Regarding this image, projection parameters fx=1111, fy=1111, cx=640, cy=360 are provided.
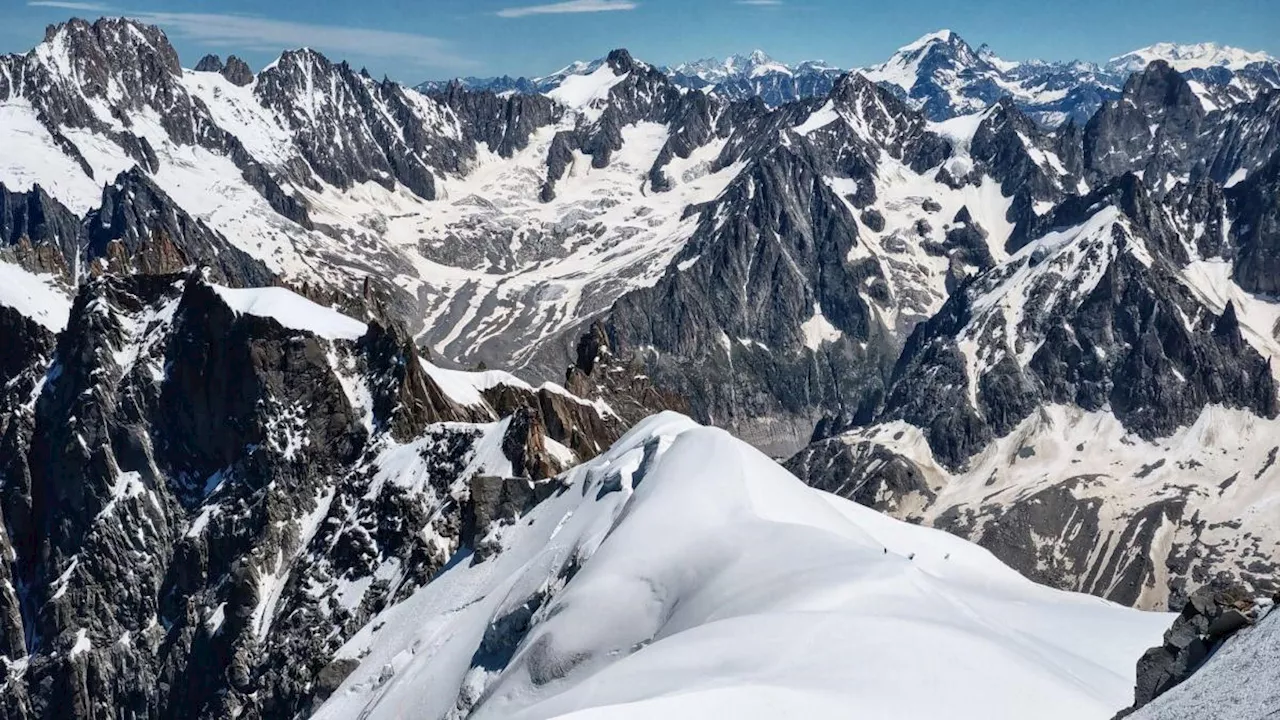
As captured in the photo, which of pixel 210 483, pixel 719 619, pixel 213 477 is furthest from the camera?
pixel 213 477

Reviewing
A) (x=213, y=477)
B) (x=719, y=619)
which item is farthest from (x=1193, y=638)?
(x=213, y=477)

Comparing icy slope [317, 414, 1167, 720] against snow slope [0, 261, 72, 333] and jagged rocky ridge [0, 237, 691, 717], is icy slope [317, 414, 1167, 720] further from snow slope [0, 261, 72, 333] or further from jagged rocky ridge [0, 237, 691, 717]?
snow slope [0, 261, 72, 333]

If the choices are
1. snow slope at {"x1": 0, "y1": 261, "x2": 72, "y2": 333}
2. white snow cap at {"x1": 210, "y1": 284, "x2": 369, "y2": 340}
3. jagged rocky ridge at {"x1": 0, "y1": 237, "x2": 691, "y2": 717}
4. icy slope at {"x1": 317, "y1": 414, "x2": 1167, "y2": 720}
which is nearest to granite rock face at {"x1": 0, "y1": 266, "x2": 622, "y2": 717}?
jagged rocky ridge at {"x1": 0, "y1": 237, "x2": 691, "y2": 717}

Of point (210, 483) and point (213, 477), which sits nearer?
point (210, 483)

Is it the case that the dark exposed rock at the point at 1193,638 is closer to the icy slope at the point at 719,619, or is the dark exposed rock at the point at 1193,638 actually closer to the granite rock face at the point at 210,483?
the icy slope at the point at 719,619

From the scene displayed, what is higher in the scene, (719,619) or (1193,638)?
(1193,638)

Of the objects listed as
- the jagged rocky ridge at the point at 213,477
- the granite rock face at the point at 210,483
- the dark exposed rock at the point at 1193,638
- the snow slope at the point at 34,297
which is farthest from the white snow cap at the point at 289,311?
the dark exposed rock at the point at 1193,638

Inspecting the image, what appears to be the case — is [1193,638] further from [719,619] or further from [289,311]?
[289,311]

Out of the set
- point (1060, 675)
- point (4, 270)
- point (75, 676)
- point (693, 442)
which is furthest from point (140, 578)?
point (1060, 675)

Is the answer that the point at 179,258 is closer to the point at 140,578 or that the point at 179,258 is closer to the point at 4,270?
the point at 4,270
